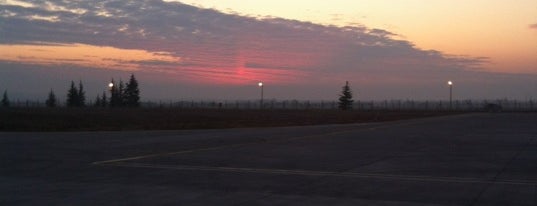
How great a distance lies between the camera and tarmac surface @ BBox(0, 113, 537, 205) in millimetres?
11859

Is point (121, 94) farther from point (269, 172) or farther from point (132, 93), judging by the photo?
point (269, 172)

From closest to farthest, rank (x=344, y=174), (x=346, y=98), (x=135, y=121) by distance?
(x=344, y=174) → (x=135, y=121) → (x=346, y=98)

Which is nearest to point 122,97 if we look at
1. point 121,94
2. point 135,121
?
point 121,94

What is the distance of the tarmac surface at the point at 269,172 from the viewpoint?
11859 mm

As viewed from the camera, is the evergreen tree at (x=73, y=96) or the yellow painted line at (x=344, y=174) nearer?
the yellow painted line at (x=344, y=174)

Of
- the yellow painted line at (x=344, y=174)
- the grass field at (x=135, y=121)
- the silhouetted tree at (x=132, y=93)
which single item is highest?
the silhouetted tree at (x=132, y=93)

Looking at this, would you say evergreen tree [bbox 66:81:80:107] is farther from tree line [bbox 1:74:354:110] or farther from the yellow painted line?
the yellow painted line

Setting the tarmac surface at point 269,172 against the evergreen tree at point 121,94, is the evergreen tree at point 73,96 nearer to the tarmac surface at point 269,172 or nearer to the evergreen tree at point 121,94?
the evergreen tree at point 121,94

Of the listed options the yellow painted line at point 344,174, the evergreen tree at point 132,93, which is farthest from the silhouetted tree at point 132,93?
the yellow painted line at point 344,174

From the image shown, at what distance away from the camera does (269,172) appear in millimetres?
15750

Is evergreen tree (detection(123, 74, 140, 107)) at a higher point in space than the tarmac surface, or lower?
higher

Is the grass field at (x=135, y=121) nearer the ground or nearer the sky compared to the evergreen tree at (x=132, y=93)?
nearer the ground

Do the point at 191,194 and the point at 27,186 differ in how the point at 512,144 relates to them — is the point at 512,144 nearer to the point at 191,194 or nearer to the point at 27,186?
the point at 191,194

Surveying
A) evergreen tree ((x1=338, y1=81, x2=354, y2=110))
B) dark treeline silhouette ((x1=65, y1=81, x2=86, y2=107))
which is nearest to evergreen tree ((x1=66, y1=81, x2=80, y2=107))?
dark treeline silhouette ((x1=65, y1=81, x2=86, y2=107))
